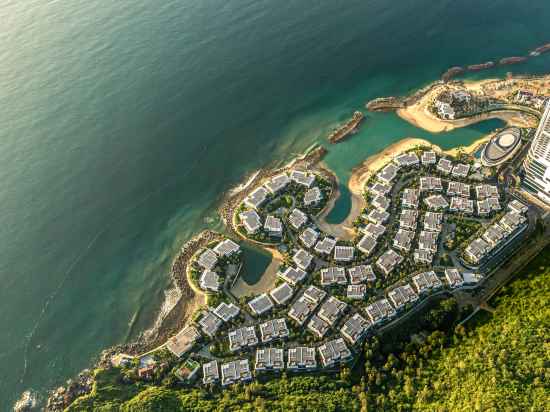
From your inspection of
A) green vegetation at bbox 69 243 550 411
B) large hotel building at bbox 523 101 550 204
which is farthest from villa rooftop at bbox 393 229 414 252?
large hotel building at bbox 523 101 550 204

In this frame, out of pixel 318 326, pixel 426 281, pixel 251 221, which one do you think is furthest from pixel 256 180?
pixel 426 281

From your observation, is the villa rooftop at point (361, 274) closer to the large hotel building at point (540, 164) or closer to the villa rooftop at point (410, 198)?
the villa rooftop at point (410, 198)

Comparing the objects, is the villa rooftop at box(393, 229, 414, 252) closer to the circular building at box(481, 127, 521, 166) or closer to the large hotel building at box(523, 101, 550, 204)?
the circular building at box(481, 127, 521, 166)

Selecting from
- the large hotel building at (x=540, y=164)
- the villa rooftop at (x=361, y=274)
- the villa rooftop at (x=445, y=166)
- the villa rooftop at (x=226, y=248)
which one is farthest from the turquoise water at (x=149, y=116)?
the villa rooftop at (x=361, y=274)

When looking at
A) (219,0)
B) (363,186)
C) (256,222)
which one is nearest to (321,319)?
(256,222)

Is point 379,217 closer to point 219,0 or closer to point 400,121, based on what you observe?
point 400,121

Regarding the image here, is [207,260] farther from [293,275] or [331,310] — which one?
[331,310]

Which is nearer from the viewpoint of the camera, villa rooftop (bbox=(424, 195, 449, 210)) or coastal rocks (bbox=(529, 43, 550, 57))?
villa rooftop (bbox=(424, 195, 449, 210))
